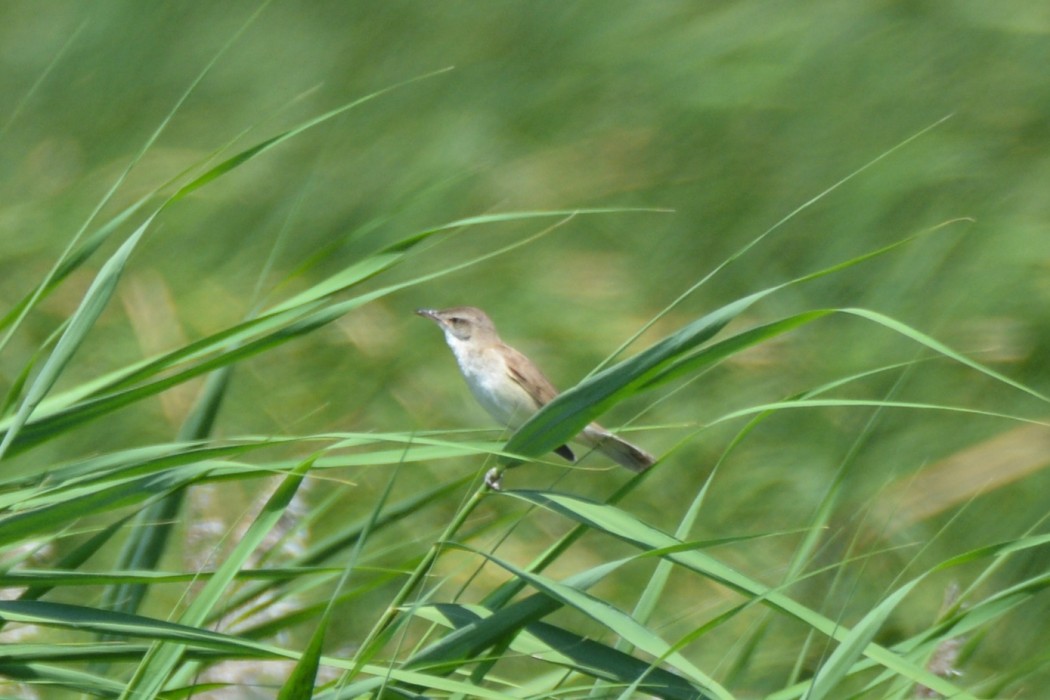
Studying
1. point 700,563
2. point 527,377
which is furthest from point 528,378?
point 700,563

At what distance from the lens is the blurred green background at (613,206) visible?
4055mm

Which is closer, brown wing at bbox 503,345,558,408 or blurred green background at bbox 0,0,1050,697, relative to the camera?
brown wing at bbox 503,345,558,408

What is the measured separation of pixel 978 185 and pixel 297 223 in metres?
1.94

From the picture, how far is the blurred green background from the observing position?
4.05m

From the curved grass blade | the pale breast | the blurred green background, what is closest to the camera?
the curved grass blade

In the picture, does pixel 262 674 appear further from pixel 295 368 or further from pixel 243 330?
pixel 295 368

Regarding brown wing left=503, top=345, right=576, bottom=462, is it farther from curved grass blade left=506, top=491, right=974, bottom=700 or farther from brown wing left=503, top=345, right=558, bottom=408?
curved grass blade left=506, top=491, right=974, bottom=700

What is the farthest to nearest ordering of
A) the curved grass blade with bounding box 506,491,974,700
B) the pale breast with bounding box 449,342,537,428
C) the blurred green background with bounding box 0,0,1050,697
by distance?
the blurred green background with bounding box 0,0,1050,697, the pale breast with bounding box 449,342,537,428, the curved grass blade with bounding box 506,491,974,700

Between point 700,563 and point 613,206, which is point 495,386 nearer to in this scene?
point 613,206

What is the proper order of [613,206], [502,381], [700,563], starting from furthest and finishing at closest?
[613,206] < [502,381] < [700,563]

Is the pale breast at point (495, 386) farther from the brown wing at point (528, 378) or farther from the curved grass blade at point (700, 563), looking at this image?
the curved grass blade at point (700, 563)

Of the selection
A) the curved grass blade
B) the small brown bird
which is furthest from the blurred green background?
Answer: the curved grass blade

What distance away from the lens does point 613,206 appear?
467 cm

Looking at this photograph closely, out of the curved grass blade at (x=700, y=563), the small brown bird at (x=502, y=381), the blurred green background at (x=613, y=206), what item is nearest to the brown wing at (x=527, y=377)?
the small brown bird at (x=502, y=381)
